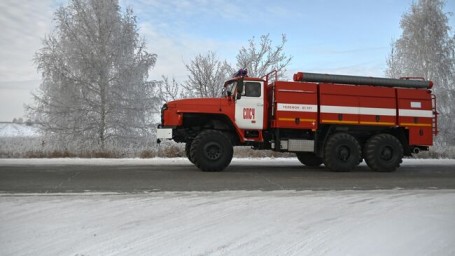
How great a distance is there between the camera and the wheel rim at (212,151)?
1139cm

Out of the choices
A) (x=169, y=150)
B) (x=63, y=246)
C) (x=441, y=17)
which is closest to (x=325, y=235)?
(x=63, y=246)

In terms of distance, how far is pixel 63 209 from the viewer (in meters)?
5.95

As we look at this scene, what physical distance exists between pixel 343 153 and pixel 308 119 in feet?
4.82

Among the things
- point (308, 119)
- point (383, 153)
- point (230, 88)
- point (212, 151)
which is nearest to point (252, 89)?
point (230, 88)

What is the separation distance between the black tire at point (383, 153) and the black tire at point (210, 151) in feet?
14.7

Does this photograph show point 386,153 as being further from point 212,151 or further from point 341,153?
point 212,151

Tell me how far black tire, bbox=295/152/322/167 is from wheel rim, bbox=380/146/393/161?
224 cm

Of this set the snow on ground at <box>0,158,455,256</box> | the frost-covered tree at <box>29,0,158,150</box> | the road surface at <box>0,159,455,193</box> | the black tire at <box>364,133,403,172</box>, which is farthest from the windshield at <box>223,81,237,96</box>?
the frost-covered tree at <box>29,0,158,150</box>

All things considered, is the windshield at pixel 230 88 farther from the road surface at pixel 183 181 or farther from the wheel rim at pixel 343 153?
the wheel rim at pixel 343 153

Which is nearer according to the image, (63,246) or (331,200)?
(63,246)

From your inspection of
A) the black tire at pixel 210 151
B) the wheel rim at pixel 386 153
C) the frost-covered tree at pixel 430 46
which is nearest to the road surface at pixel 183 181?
the black tire at pixel 210 151

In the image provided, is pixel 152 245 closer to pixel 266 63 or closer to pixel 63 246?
pixel 63 246

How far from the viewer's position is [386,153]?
12688 mm

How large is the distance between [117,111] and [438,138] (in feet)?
67.6
